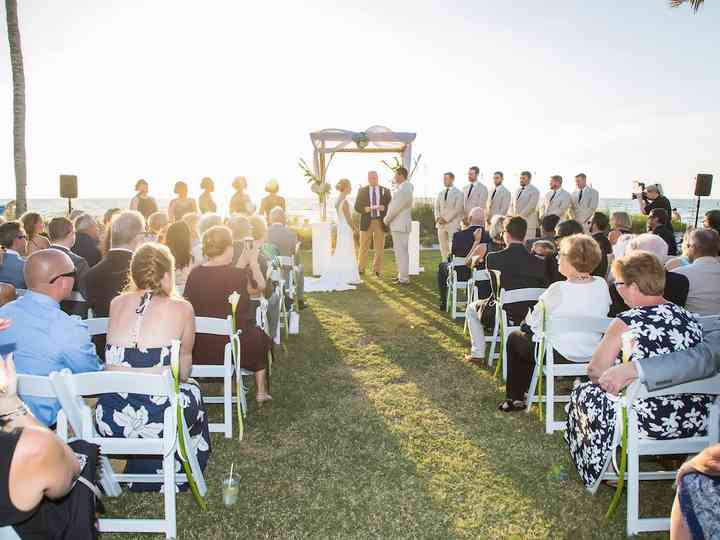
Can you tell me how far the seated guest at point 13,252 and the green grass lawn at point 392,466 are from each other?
229 centimetres

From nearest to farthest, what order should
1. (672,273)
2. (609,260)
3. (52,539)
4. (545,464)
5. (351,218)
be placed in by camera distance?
(52,539)
(545,464)
(672,273)
(609,260)
(351,218)

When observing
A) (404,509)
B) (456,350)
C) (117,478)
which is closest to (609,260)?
(456,350)

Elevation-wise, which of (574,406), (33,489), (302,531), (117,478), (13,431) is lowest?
(302,531)

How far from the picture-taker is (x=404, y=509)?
300cm

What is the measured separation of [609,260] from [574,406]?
15.0 ft

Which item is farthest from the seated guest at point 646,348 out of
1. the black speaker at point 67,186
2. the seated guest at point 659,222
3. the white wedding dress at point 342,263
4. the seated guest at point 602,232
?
the black speaker at point 67,186

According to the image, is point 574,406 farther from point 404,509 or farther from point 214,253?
point 214,253

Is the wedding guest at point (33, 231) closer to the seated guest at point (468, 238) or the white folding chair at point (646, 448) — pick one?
the seated guest at point (468, 238)

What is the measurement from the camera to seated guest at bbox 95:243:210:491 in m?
2.94

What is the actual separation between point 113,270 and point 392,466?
2.70 m

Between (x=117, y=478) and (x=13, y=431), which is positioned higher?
(x=13, y=431)

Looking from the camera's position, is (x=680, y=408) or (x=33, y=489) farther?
(x=680, y=408)

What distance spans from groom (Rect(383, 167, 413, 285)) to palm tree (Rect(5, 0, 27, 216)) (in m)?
6.66

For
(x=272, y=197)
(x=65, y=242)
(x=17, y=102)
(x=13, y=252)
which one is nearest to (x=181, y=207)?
(x=272, y=197)
